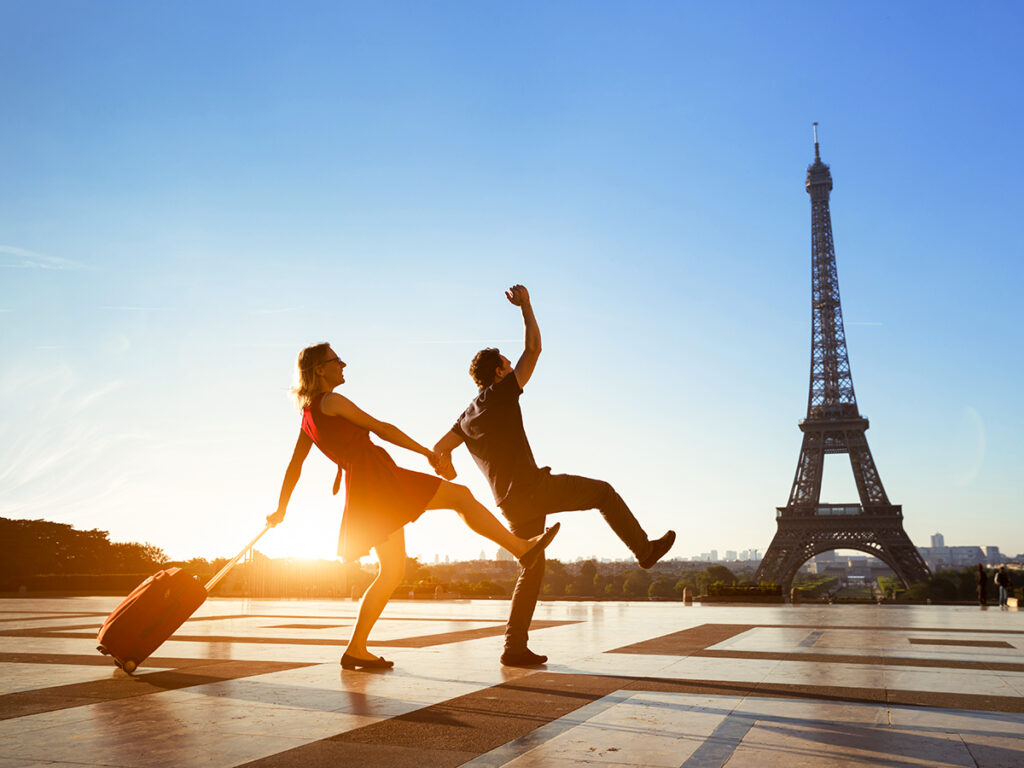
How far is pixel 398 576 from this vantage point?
16.8 ft

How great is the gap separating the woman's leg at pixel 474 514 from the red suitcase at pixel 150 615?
120cm

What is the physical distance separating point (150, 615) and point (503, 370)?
2756mm

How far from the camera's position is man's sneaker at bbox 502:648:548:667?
5.28 meters

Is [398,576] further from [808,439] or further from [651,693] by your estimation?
[808,439]

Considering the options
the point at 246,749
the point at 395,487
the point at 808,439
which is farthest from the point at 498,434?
the point at 808,439

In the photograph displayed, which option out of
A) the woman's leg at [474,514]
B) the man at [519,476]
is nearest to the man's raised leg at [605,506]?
the man at [519,476]

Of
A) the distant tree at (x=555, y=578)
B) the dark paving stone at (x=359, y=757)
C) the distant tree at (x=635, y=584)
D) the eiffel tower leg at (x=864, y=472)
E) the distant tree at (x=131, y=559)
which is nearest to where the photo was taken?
the dark paving stone at (x=359, y=757)

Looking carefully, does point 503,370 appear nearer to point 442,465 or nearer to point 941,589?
point 442,465

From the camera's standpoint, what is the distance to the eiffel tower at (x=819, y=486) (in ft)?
171

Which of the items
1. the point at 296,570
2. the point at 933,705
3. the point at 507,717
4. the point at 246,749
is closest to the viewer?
the point at 246,749

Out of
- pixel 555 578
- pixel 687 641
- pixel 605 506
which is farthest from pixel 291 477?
pixel 555 578

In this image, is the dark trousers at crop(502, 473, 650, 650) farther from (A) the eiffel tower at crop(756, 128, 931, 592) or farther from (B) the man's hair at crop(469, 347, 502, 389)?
(A) the eiffel tower at crop(756, 128, 931, 592)

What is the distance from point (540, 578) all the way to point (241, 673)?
1.97 metres

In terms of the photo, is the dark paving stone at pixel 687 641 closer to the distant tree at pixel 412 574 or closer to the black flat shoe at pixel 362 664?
the black flat shoe at pixel 362 664
